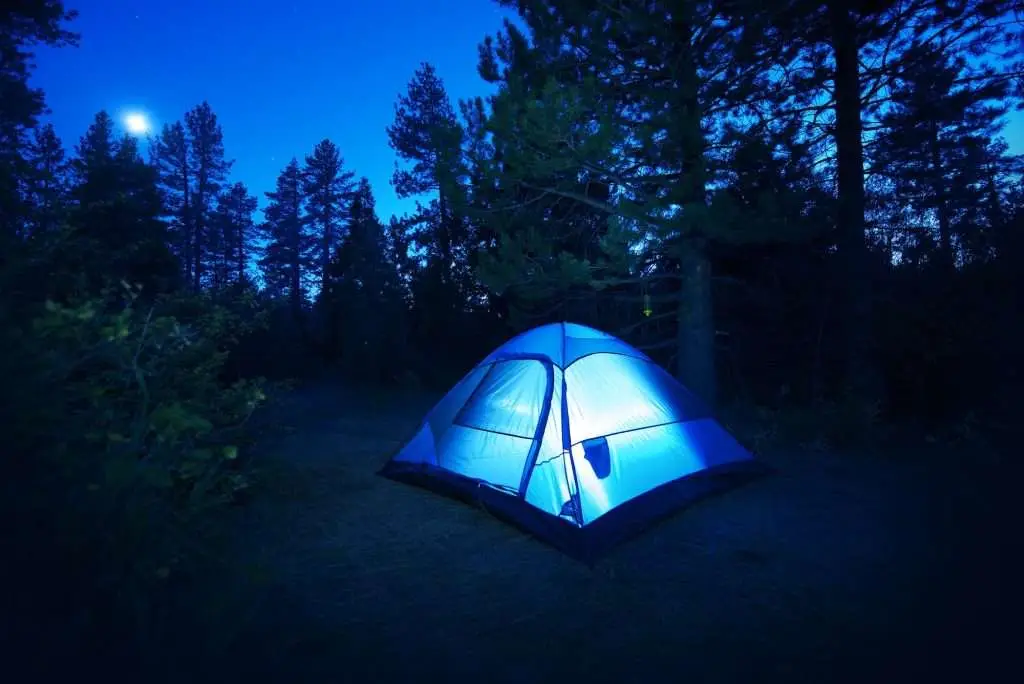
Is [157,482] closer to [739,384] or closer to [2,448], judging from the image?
[2,448]

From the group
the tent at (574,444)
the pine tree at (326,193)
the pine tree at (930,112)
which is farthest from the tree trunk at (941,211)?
the pine tree at (326,193)

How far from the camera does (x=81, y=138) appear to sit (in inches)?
1044

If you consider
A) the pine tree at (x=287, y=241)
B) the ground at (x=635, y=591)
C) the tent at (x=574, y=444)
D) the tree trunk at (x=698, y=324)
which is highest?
the pine tree at (x=287, y=241)

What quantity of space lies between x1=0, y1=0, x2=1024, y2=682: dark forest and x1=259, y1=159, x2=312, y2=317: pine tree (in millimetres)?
19029

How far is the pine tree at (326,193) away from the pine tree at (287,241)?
1.11 meters

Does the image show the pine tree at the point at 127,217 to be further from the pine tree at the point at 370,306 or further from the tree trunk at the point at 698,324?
the tree trunk at the point at 698,324

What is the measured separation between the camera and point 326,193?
3325cm

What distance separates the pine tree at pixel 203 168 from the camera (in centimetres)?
3117

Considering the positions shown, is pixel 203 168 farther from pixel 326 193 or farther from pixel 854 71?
pixel 854 71

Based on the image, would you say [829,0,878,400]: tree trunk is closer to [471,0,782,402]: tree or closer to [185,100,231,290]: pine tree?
[471,0,782,402]: tree

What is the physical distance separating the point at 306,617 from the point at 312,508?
2.29 m

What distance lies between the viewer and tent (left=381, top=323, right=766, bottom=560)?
180 inches

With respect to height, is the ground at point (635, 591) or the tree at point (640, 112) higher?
the tree at point (640, 112)


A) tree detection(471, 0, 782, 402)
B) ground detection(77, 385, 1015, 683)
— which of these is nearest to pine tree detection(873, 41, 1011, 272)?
tree detection(471, 0, 782, 402)
